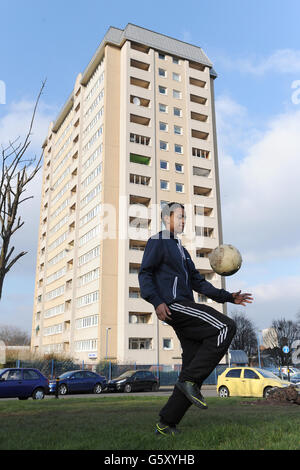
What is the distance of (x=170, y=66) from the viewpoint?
184ft

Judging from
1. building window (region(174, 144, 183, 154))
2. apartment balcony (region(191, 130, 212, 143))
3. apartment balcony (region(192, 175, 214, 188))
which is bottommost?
apartment balcony (region(192, 175, 214, 188))

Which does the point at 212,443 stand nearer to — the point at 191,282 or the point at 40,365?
the point at 191,282

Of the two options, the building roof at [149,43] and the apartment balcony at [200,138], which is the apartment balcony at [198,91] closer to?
the building roof at [149,43]

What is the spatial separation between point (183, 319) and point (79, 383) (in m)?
22.7

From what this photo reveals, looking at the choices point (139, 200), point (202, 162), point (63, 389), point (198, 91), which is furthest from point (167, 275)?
point (198, 91)

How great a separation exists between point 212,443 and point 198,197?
162 feet

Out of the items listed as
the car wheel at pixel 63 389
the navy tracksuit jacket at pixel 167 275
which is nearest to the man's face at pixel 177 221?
the navy tracksuit jacket at pixel 167 275

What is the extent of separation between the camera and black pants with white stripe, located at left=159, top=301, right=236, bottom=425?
3.71m

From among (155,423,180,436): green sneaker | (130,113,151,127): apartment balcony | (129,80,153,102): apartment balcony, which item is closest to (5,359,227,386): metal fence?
(130,113,151,127): apartment balcony

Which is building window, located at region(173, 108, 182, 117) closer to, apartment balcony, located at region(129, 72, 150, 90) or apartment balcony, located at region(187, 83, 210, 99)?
apartment balcony, located at region(187, 83, 210, 99)

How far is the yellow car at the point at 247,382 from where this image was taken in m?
17.8

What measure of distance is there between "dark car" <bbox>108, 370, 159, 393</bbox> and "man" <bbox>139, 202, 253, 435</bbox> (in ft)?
78.6

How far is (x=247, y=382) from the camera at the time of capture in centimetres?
1844

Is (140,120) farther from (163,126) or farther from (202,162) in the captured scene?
(202,162)
